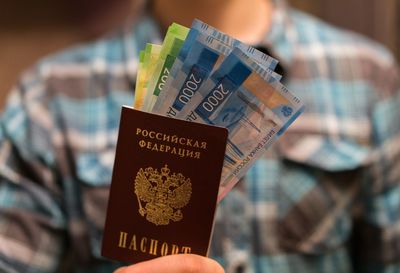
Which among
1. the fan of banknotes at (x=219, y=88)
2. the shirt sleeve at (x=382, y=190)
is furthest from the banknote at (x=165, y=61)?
the shirt sleeve at (x=382, y=190)

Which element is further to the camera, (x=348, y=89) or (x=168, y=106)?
(x=348, y=89)

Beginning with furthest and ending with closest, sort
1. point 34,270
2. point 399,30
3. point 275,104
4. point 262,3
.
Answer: point 399,30
point 262,3
point 34,270
point 275,104

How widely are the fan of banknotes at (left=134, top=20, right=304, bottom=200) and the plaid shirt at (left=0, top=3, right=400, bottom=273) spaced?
0.32m

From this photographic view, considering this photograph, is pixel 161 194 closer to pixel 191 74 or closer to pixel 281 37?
pixel 191 74

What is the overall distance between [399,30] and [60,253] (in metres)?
0.78

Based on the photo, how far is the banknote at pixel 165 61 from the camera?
1.36 feet

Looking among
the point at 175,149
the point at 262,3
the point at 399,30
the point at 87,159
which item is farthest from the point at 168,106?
the point at 399,30

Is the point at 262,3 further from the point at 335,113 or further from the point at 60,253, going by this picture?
the point at 60,253

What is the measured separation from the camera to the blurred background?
1131 millimetres

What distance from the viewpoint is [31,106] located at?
2.52 feet

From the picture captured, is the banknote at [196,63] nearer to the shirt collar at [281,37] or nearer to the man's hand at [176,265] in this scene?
the man's hand at [176,265]

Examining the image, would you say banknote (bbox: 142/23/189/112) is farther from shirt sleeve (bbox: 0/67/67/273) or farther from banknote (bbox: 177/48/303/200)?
shirt sleeve (bbox: 0/67/67/273)

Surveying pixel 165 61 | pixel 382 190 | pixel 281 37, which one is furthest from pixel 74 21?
pixel 165 61

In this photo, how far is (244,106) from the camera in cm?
42
